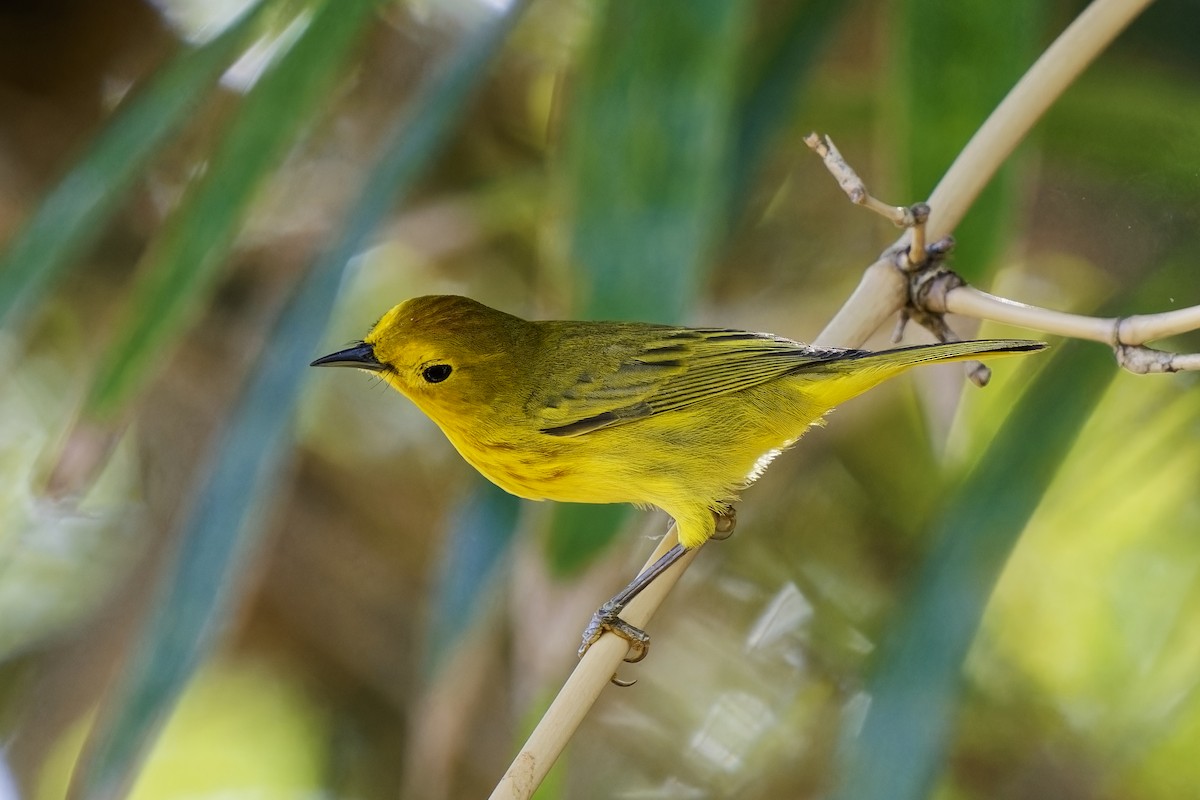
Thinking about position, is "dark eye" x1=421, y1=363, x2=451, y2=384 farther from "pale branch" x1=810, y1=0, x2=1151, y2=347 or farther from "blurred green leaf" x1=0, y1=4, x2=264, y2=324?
"pale branch" x1=810, y1=0, x2=1151, y2=347

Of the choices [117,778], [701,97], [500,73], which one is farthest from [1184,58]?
[117,778]

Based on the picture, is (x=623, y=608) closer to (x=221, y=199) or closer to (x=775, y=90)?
(x=221, y=199)

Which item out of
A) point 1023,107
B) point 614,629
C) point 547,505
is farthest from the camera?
point 547,505

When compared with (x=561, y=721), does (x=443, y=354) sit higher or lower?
higher

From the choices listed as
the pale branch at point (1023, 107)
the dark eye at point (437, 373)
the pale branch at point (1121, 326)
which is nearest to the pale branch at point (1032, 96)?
the pale branch at point (1023, 107)

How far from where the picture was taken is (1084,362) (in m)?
2.18

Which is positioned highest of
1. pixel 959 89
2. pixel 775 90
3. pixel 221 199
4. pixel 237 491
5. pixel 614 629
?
pixel 775 90

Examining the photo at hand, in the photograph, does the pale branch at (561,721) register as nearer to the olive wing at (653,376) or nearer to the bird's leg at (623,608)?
the bird's leg at (623,608)

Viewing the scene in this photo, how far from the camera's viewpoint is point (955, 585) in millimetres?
1964

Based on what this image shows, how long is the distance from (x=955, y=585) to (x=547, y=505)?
0.69m

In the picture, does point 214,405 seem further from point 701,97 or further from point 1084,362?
point 1084,362

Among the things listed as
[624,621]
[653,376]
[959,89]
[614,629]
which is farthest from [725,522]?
[959,89]

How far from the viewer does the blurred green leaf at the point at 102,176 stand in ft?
6.37

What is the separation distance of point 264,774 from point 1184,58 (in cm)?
287
